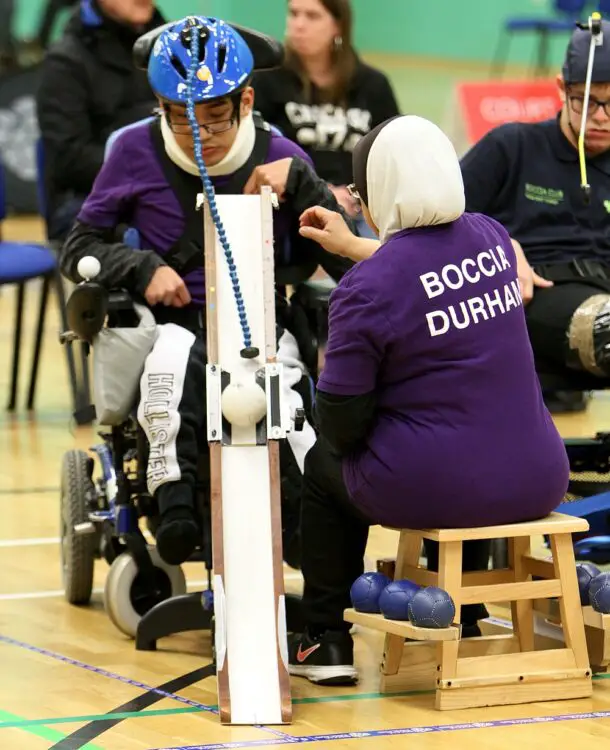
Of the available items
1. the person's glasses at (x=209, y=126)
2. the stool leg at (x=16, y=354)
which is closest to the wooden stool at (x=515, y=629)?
the person's glasses at (x=209, y=126)

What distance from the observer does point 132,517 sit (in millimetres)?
4184

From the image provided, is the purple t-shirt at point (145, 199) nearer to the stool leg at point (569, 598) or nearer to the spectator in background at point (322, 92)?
the stool leg at point (569, 598)

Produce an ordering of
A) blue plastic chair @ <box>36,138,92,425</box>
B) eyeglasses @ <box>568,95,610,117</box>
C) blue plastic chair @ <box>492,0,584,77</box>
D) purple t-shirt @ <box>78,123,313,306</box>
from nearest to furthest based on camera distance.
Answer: purple t-shirt @ <box>78,123,313,306</box> < eyeglasses @ <box>568,95,610,117</box> < blue plastic chair @ <box>36,138,92,425</box> < blue plastic chair @ <box>492,0,584,77</box>

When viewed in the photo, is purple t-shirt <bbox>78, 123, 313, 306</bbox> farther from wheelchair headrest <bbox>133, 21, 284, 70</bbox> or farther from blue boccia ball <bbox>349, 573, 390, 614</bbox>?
blue boccia ball <bbox>349, 573, 390, 614</bbox>

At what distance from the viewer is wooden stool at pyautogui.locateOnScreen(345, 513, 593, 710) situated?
345cm

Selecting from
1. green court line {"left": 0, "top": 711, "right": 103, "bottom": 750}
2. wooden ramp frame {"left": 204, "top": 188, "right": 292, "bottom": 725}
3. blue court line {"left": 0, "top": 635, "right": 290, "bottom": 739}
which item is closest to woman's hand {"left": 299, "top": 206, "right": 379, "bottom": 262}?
wooden ramp frame {"left": 204, "top": 188, "right": 292, "bottom": 725}

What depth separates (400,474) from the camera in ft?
11.3

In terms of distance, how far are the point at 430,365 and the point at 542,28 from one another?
10.9 m

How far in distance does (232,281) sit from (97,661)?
40.7 inches

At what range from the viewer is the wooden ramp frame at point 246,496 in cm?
349

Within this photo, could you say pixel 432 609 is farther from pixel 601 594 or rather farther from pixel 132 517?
pixel 132 517

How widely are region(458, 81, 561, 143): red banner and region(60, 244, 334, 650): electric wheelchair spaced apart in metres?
5.61

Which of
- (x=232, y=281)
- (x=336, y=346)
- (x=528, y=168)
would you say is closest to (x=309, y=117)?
(x=528, y=168)

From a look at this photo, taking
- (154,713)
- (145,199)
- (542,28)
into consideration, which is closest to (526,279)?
(145,199)
